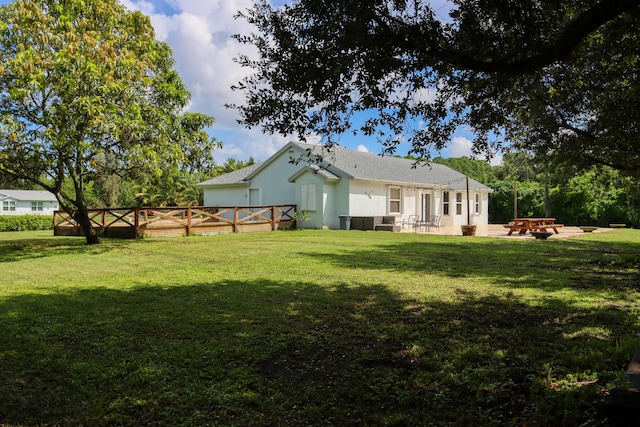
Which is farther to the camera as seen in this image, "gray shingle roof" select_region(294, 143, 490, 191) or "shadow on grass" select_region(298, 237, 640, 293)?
"gray shingle roof" select_region(294, 143, 490, 191)

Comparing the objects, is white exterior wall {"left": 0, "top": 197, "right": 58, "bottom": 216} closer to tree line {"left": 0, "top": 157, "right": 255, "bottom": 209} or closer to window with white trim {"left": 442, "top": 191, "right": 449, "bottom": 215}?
tree line {"left": 0, "top": 157, "right": 255, "bottom": 209}

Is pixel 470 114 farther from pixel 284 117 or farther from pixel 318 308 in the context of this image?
pixel 318 308

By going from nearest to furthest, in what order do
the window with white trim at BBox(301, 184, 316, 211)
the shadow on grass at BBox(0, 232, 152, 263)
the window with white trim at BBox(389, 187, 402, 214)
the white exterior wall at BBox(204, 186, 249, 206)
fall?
the shadow on grass at BBox(0, 232, 152, 263)
the window with white trim at BBox(301, 184, 316, 211)
the window with white trim at BBox(389, 187, 402, 214)
the white exterior wall at BBox(204, 186, 249, 206)

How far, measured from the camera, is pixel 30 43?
12.0 m

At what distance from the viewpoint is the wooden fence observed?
1794 cm

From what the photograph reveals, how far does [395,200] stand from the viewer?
24.4 meters

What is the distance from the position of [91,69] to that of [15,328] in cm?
848

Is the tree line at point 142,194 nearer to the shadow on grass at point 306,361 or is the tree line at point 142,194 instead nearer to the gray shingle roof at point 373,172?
the gray shingle roof at point 373,172

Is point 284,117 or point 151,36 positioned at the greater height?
point 151,36

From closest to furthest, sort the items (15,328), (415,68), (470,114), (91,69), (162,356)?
(162,356)
(15,328)
(415,68)
(470,114)
(91,69)

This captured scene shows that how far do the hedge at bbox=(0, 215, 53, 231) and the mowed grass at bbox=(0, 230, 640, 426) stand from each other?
83.0 ft

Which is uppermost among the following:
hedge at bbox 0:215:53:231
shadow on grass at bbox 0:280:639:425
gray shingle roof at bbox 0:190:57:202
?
gray shingle roof at bbox 0:190:57:202

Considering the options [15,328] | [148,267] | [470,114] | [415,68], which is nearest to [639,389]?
[415,68]

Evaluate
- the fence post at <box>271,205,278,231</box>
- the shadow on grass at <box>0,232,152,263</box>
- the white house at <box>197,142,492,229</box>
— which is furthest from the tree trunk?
the white house at <box>197,142,492,229</box>
